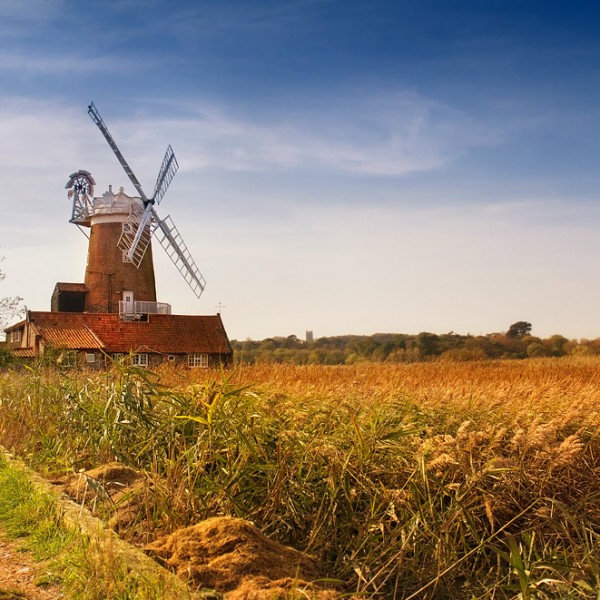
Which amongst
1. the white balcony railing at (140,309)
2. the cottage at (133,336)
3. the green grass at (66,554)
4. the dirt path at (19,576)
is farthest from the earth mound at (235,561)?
the white balcony railing at (140,309)

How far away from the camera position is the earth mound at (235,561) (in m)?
4.08

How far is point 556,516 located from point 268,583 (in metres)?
2.98

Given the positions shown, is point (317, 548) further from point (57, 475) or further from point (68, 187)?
point (68, 187)

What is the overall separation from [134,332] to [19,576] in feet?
99.6

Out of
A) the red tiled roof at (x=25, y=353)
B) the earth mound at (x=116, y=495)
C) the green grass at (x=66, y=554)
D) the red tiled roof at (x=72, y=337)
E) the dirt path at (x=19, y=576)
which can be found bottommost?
the dirt path at (x=19, y=576)

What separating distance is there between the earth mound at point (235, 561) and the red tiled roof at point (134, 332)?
29319 millimetres

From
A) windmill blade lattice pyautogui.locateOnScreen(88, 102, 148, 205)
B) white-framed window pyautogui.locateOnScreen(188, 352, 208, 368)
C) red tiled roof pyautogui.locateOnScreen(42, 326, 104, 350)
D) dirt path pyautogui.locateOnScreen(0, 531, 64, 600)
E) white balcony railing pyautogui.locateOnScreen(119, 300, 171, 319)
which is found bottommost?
dirt path pyautogui.locateOnScreen(0, 531, 64, 600)

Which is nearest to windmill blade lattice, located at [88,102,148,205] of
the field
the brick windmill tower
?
the brick windmill tower

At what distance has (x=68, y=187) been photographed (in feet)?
130

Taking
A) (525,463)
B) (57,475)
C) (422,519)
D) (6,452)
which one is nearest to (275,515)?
(422,519)

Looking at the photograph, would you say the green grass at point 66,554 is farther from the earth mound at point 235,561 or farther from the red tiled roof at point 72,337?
the red tiled roof at point 72,337

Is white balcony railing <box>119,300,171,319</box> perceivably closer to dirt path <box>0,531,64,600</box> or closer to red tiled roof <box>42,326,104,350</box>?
red tiled roof <box>42,326,104,350</box>

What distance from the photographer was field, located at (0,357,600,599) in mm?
5094

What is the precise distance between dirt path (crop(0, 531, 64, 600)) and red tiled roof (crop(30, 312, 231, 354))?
28.1 m
